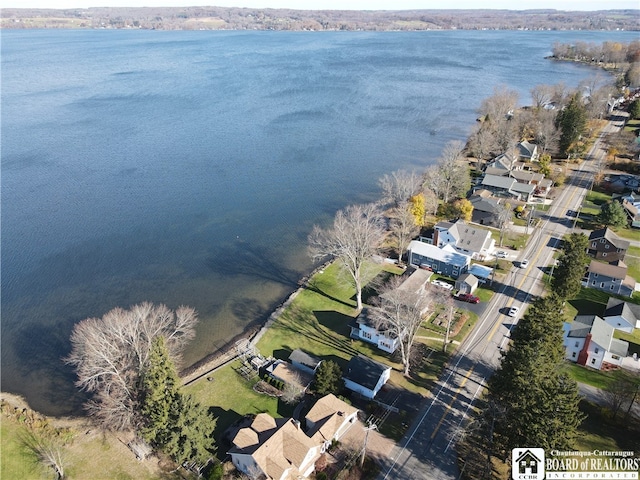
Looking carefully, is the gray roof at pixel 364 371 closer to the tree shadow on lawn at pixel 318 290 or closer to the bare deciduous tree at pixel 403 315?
the bare deciduous tree at pixel 403 315

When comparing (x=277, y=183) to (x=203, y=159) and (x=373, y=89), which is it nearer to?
(x=203, y=159)

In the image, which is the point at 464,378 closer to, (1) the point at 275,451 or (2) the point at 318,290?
(1) the point at 275,451

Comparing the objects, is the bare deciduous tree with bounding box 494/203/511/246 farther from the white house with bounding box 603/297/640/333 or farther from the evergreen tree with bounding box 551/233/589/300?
the white house with bounding box 603/297/640/333

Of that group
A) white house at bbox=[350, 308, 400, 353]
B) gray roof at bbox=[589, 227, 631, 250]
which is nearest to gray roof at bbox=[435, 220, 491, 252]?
gray roof at bbox=[589, 227, 631, 250]

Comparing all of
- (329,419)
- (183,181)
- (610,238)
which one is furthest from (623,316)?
(183,181)

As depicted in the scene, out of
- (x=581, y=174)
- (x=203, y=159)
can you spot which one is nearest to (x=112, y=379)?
(x=203, y=159)

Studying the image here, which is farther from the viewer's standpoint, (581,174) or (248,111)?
(248,111)

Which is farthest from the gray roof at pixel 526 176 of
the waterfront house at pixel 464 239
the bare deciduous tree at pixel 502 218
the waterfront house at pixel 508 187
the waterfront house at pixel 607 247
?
the waterfront house at pixel 464 239
